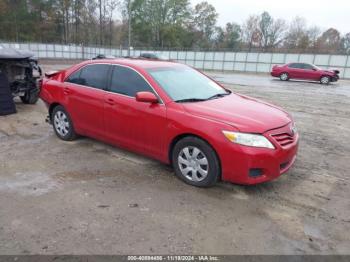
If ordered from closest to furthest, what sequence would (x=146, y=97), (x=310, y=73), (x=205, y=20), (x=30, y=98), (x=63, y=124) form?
(x=146, y=97) < (x=63, y=124) < (x=30, y=98) < (x=310, y=73) < (x=205, y=20)

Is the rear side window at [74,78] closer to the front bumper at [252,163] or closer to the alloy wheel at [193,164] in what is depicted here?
the alloy wheel at [193,164]

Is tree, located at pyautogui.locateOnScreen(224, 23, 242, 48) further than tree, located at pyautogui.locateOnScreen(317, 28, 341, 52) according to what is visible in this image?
Yes

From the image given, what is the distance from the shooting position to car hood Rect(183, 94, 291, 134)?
3.71 meters

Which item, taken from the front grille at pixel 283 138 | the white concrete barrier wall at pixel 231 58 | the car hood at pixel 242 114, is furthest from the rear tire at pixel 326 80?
the front grille at pixel 283 138

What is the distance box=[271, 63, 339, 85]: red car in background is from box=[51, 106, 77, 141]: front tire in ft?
68.6

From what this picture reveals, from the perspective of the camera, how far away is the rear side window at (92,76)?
16.5 ft

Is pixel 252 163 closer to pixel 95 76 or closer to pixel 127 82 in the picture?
pixel 127 82

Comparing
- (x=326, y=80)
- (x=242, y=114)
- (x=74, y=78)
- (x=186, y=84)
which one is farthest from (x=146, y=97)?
(x=326, y=80)

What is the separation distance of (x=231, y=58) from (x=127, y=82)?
3308cm

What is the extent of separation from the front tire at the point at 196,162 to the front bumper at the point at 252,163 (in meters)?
0.14

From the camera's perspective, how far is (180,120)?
3984 mm

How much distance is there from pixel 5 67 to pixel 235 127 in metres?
7.09

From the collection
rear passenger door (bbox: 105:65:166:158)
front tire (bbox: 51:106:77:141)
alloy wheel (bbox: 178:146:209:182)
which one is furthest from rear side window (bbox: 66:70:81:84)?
alloy wheel (bbox: 178:146:209:182)

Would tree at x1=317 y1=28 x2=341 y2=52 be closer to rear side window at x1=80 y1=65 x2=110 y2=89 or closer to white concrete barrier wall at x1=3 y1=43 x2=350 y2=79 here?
white concrete barrier wall at x1=3 y1=43 x2=350 y2=79
